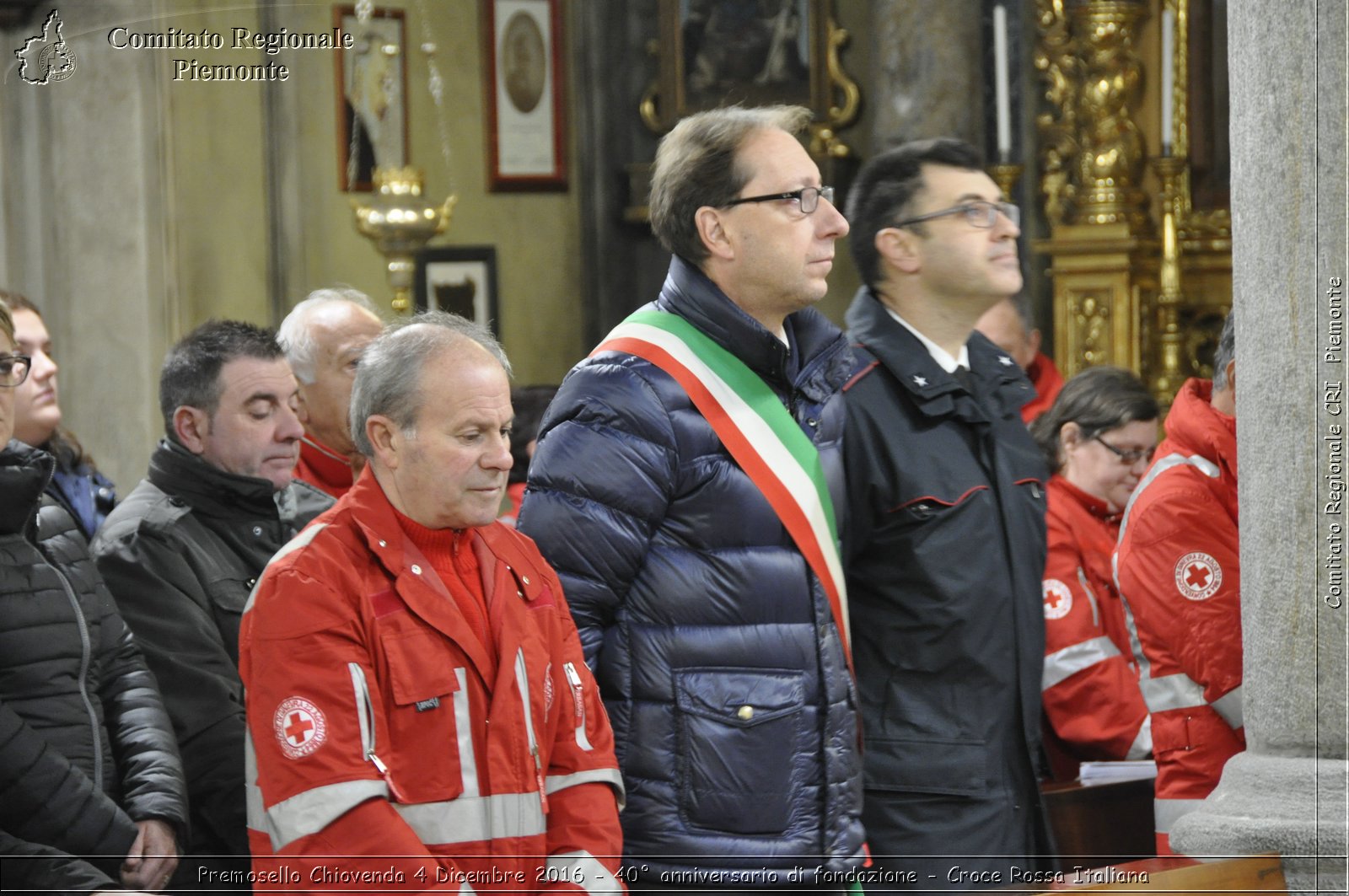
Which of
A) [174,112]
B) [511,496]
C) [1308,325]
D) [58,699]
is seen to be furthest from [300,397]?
[174,112]

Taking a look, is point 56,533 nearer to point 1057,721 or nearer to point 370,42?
point 1057,721

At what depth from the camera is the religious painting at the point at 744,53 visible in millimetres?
8117

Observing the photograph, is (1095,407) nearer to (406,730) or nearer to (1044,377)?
(1044,377)

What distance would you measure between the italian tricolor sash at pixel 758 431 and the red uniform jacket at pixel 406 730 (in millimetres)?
450

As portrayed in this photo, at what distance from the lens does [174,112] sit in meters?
8.01

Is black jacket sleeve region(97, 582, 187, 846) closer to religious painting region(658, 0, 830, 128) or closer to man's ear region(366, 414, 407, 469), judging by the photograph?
man's ear region(366, 414, 407, 469)

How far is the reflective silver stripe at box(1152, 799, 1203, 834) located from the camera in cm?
337

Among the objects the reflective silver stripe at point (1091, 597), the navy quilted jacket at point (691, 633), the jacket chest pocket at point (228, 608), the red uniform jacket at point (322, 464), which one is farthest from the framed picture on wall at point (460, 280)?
the navy quilted jacket at point (691, 633)

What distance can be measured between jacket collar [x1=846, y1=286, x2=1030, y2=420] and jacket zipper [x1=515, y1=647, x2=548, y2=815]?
3.31 ft

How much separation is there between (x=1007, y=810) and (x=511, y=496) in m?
1.96

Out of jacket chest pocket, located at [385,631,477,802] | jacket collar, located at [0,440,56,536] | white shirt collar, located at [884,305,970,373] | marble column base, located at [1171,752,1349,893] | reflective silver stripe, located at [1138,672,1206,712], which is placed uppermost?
white shirt collar, located at [884,305,970,373]

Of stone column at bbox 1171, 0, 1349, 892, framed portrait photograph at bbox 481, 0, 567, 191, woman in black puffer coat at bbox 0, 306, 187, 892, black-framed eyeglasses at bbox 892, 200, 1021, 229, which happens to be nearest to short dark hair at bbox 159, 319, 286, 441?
woman in black puffer coat at bbox 0, 306, 187, 892

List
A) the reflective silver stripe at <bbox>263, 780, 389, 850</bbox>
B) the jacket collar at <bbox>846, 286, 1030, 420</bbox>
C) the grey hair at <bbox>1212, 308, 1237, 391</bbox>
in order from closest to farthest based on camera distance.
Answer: the reflective silver stripe at <bbox>263, 780, 389, 850</bbox>
the jacket collar at <bbox>846, 286, 1030, 420</bbox>
the grey hair at <bbox>1212, 308, 1237, 391</bbox>

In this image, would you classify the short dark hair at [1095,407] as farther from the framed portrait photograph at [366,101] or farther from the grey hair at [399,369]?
the framed portrait photograph at [366,101]
